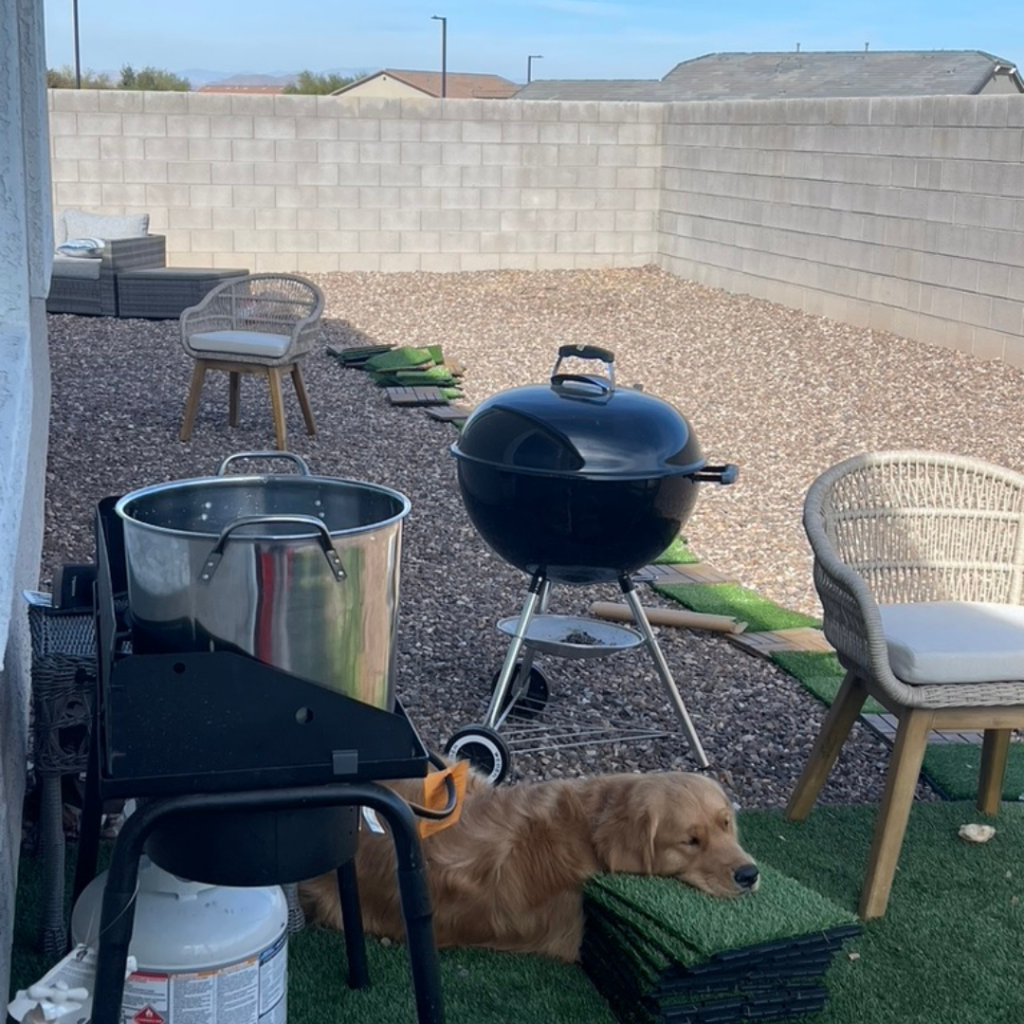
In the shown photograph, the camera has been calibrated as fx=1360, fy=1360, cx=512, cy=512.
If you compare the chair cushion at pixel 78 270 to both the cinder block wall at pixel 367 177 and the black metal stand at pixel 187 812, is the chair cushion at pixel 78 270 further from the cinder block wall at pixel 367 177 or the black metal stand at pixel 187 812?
the black metal stand at pixel 187 812

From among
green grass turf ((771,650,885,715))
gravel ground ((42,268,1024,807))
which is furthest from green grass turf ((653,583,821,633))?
green grass turf ((771,650,885,715))

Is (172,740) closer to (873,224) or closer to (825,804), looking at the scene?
(825,804)

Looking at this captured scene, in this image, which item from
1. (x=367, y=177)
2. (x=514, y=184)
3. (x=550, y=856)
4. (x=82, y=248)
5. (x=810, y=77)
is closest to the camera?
(x=550, y=856)

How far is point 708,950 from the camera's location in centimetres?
259

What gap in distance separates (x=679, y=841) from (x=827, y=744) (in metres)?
0.91

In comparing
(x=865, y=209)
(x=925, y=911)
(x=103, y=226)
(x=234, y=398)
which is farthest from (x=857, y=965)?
(x=103, y=226)

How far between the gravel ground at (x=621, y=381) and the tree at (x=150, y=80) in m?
29.5

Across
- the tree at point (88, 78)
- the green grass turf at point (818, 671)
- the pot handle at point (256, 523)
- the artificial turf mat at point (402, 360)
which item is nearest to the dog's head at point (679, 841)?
the pot handle at point (256, 523)

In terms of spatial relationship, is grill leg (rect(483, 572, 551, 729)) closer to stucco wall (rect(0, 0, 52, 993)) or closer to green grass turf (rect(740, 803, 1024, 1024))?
green grass turf (rect(740, 803, 1024, 1024))

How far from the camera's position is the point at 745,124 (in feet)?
46.1

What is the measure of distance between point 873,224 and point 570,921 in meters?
10.2

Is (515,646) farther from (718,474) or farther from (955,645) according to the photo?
(955,645)

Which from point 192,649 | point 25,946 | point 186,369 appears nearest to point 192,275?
point 186,369

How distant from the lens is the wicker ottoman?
40.4 ft
